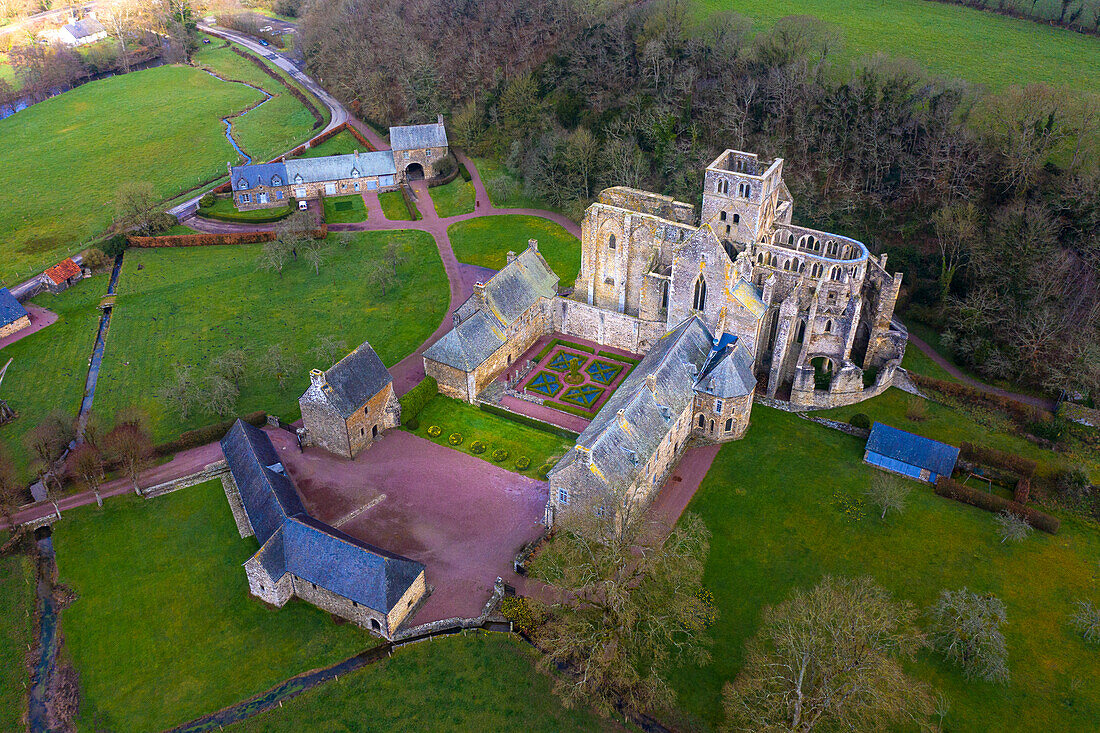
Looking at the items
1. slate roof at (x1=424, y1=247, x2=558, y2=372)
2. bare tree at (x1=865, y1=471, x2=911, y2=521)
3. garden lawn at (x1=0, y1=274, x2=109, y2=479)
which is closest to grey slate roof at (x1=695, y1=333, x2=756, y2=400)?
bare tree at (x1=865, y1=471, x2=911, y2=521)

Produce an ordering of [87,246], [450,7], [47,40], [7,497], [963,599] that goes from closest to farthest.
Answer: [963,599] < [7,497] < [87,246] < [450,7] < [47,40]

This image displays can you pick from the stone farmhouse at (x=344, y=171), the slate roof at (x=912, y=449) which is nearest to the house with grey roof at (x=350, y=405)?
the slate roof at (x=912, y=449)

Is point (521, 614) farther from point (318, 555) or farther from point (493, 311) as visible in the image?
point (493, 311)

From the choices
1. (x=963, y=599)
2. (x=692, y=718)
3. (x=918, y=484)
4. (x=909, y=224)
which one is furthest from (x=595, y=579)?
(x=909, y=224)

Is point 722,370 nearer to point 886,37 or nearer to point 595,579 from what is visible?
point 595,579

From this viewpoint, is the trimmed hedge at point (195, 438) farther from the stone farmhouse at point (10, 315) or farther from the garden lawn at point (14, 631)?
the stone farmhouse at point (10, 315)

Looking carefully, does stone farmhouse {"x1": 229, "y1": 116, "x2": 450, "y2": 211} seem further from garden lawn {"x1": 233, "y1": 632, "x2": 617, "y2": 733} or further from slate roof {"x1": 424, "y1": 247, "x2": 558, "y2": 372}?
garden lawn {"x1": 233, "y1": 632, "x2": 617, "y2": 733}
